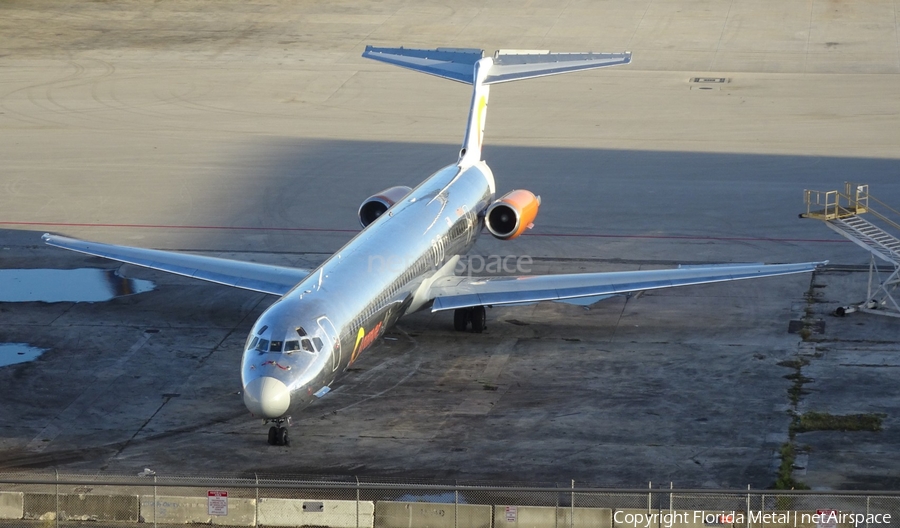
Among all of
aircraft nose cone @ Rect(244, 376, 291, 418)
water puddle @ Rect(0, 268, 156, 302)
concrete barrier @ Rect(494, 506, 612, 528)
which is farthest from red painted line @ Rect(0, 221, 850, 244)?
concrete barrier @ Rect(494, 506, 612, 528)

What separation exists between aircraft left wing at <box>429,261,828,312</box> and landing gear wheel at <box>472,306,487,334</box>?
1.97ft

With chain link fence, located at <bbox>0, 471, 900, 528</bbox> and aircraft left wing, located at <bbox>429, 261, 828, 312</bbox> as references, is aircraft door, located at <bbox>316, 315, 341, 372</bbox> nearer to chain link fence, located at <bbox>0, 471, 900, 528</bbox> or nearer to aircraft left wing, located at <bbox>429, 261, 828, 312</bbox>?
chain link fence, located at <bbox>0, 471, 900, 528</bbox>

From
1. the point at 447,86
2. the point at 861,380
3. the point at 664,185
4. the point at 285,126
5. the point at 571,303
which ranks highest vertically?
the point at 447,86

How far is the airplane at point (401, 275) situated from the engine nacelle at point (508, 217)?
28 mm

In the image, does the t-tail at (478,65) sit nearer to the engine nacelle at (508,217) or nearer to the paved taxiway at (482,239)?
the engine nacelle at (508,217)

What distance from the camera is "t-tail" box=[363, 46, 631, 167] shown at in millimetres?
32969

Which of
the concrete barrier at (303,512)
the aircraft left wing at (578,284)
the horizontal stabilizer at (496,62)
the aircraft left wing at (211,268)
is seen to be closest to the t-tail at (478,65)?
the horizontal stabilizer at (496,62)

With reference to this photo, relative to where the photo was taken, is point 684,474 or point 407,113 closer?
point 684,474

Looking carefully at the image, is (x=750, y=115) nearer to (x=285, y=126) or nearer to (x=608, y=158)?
(x=608, y=158)

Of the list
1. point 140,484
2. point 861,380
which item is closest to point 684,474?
point 861,380

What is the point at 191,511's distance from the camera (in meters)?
20.5

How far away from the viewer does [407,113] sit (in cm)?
4956

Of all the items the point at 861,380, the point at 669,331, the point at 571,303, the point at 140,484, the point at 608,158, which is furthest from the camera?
the point at 608,158

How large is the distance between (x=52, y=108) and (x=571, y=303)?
90.2 ft
